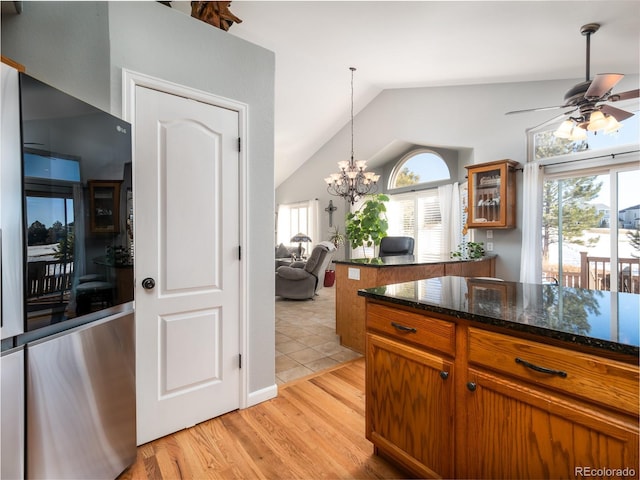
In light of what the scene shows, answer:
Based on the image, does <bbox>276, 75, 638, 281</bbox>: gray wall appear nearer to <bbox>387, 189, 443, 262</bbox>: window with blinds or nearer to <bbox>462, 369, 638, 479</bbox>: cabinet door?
<bbox>387, 189, 443, 262</bbox>: window with blinds

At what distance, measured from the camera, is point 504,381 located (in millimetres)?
1095

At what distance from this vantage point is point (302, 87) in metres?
5.47

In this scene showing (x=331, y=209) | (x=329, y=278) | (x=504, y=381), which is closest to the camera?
(x=504, y=381)

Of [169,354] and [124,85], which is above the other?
[124,85]

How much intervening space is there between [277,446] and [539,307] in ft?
4.95

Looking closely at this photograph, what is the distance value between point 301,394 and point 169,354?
101 centimetres

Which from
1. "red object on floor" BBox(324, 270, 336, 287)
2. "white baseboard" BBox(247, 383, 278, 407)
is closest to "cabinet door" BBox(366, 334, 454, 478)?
"white baseboard" BBox(247, 383, 278, 407)

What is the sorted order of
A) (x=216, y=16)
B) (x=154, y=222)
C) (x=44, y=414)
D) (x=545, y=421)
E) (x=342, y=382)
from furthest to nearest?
1. (x=342, y=382)
2. (x=216, y=16)
3. (x=154, y=222)
4. (x=44, y=414)
5. (x=545, y=421)

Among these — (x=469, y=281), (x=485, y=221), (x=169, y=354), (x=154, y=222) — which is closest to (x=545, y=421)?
(x=469, y=281)

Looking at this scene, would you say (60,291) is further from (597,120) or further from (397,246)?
(397,246)

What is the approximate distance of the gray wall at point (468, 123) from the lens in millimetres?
4070

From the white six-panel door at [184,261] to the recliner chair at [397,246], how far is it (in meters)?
3.25

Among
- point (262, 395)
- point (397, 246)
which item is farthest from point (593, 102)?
point (262, 395)

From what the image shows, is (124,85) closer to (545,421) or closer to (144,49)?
(144,49)
